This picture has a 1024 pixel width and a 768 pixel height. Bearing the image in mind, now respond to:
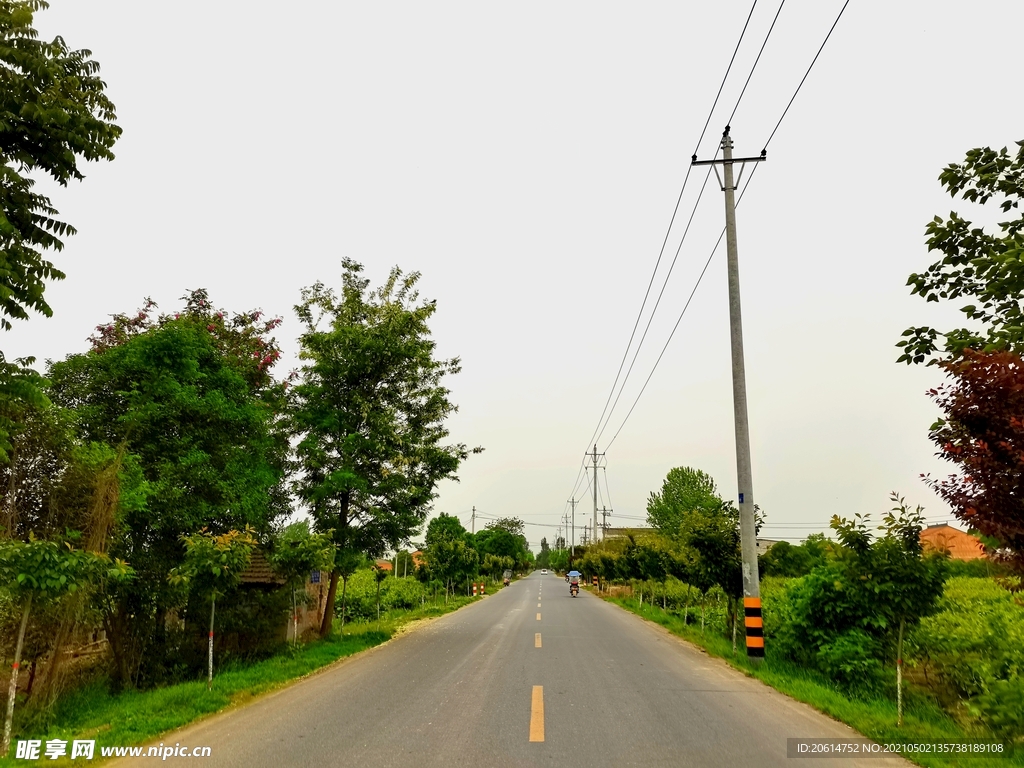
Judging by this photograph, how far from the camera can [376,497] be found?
1745cm

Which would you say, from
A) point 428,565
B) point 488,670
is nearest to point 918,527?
point 488,670

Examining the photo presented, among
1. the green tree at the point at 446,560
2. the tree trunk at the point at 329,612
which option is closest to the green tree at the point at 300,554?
the tree trunk at the point at 329,612

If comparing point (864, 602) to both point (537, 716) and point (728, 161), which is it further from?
point (728, 161)

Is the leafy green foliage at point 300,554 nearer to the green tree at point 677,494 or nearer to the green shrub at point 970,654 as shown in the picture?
the green shrub at point 970,654

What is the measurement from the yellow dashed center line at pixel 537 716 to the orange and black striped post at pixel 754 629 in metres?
5.14

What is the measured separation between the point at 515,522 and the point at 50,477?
125 m

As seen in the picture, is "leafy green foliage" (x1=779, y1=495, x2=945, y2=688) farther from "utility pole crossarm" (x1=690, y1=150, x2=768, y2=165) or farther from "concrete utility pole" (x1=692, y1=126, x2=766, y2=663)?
"utility pole crossarm" (x1=690, y1=150, x2=768, y2=165)

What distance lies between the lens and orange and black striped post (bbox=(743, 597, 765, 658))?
39.8 feet

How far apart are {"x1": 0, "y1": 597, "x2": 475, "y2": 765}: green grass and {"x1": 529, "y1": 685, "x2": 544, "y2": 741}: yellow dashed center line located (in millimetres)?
4364

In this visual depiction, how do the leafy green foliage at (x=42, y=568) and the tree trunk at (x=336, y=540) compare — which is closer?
the leafy green foliage at (x=42, y=568)

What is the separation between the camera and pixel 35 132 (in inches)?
277

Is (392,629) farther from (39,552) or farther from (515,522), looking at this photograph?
(515,522)

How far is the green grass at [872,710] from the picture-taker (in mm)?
5938

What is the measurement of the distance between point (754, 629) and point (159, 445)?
1282 centimetres
